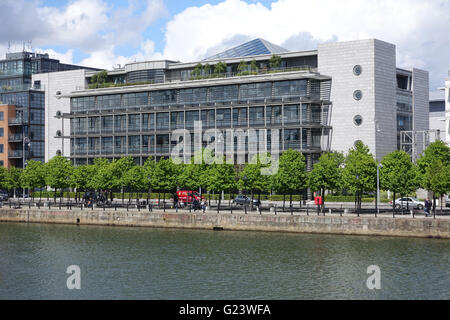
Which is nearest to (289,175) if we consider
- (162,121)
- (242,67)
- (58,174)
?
(58,174)

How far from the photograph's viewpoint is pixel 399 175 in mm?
69875

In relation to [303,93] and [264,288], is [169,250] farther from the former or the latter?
[303,93]

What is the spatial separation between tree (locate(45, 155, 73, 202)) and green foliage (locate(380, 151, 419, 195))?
149ft

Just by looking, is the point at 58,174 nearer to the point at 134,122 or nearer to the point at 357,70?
the point at 134,122

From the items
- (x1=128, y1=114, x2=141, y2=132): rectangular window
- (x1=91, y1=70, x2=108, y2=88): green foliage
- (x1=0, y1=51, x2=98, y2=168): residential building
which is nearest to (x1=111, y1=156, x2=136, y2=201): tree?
(x1=128, y1=114, x2=141, y2=132): rectangular window

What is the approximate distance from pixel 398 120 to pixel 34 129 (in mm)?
73087

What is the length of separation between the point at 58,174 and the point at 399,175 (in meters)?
48.0

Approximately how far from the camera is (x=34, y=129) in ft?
439

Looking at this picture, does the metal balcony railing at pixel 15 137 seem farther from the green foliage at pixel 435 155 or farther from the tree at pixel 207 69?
the green foliage at pixel 435 155

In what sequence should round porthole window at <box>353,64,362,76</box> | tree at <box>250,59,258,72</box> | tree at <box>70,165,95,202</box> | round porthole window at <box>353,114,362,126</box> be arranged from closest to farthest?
tree at <box>70,165,95,202</box>
round porthole window at <box>353,64,362,76</box>
round porthole window at <box>353,114,362,126</box>
tree at <box>250,59,258,72</box>

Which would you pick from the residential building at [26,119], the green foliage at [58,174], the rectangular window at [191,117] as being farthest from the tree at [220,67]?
the residential building at [26,119]

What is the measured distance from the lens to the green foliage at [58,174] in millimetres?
92312

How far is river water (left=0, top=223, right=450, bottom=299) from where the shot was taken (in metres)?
40.9

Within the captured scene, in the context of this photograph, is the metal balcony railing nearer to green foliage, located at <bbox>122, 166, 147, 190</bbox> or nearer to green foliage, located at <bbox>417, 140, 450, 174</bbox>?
green foliage, located at <bbox>122, 166, 147, 190</bbox>
